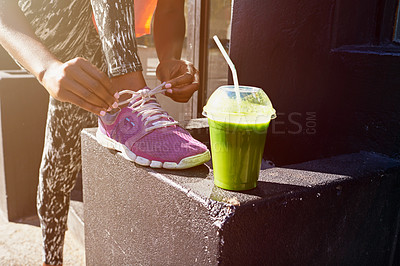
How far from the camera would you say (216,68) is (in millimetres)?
3188

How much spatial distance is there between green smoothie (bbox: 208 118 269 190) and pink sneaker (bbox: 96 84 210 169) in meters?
0.20

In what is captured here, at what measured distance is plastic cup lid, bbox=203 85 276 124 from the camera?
97 centimetres

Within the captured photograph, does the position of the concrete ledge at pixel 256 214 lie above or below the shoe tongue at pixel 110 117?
below

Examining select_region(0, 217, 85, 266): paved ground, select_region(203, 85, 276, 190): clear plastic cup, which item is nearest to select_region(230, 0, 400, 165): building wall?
select_region(203, 85, 276, 190): clear plastic cup

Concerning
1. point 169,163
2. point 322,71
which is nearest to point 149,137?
point 169,163

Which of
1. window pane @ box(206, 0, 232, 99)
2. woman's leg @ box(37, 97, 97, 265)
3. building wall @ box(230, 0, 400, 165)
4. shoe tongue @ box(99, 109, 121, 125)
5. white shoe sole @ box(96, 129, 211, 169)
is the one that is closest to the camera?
white shoe sole @ box(96, 129, 211, 169)

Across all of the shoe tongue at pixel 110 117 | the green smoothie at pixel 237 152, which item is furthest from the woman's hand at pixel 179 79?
the green smoothie at pixel 237 152

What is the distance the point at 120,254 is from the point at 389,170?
1049mm

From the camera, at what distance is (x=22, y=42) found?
1.28m

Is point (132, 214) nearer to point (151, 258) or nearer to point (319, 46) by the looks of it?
point (151, 258)

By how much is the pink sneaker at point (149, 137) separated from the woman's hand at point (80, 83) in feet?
0.39

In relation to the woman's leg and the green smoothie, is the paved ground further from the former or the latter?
the green smoothie

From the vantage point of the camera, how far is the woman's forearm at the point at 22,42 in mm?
1209

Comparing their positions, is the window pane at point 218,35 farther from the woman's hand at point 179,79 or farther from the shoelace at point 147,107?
the shoelace at point 147,107
